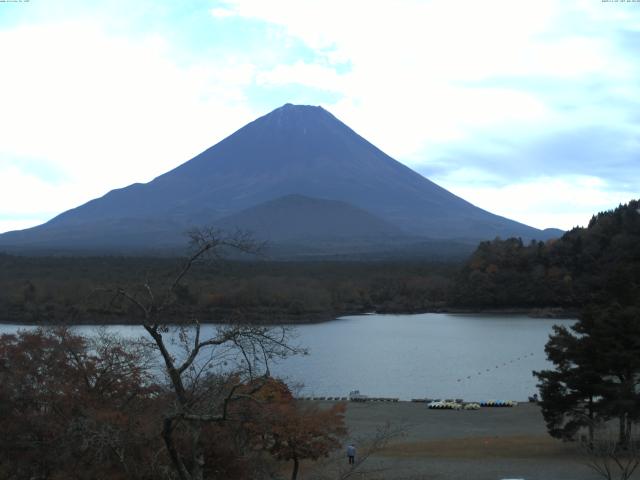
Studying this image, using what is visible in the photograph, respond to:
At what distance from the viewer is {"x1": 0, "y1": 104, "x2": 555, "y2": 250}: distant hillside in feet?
486

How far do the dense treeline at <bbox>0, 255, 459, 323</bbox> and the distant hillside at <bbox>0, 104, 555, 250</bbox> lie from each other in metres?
60.6

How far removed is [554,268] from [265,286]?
23256 millimetres

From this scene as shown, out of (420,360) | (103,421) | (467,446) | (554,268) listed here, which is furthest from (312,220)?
(103,421)

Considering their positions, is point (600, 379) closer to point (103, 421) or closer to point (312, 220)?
point (103, 421)

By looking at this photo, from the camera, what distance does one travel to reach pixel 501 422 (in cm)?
1984

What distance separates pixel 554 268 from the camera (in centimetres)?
6412

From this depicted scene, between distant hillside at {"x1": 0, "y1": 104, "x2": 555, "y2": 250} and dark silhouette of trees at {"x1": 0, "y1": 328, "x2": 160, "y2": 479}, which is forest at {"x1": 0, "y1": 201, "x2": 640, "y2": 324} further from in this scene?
distant hillside at {"x1": 0, "y1": 104, "x2": 555, "y2": 250}

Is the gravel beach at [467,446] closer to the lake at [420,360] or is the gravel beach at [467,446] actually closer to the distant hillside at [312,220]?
the lake at [420,360]

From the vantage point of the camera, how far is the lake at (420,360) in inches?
1053

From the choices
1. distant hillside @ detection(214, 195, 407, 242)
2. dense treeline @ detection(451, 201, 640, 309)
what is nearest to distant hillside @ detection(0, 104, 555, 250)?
distant hillside @ detection(214, 195, 407, 242)

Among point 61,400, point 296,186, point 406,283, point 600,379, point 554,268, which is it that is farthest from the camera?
point 296,186

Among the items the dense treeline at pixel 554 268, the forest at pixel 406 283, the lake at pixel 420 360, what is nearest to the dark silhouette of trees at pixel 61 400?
the lake at pixel 420 360

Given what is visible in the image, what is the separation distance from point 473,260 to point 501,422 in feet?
164

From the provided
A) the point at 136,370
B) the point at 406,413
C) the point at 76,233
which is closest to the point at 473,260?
the point at 406,413
